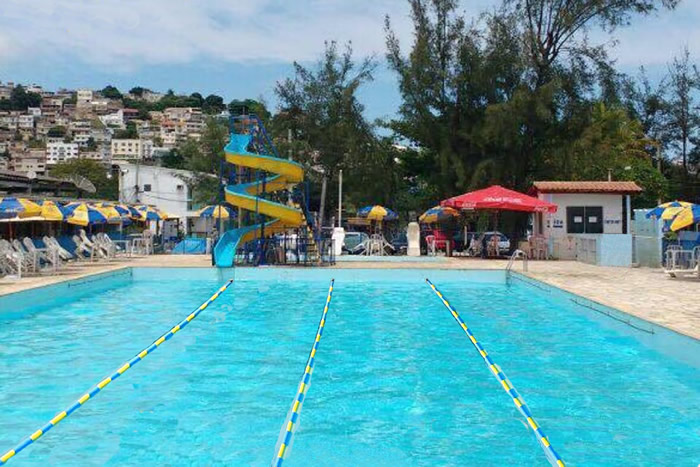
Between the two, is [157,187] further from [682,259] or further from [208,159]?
[682,259]

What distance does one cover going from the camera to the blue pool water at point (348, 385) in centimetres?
544

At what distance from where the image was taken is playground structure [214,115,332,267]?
60.0 feet

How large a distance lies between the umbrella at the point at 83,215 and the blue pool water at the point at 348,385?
538 centimetres

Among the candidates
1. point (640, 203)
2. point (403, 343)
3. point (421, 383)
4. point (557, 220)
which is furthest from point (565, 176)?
point (421, 383)

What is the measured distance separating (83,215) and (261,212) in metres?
4.88

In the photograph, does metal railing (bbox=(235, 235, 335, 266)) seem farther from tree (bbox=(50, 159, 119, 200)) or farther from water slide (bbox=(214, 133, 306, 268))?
tree (bbox=(50, 159, 119, 200))

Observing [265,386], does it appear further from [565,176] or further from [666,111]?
[666,111]

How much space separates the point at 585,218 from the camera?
2344 centimetres

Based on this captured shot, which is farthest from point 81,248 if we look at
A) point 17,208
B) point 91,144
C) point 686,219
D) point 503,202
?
point 91,144

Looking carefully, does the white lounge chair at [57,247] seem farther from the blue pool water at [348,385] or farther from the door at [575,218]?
the door at [575,218]

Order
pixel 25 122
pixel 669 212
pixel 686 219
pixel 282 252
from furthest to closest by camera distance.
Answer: pixel 25 122 < pixel 282 252 < pixel 669 212 < pixel 686 219

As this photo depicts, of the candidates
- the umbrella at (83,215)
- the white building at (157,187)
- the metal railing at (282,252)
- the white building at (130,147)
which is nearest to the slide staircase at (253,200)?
the metal railing at (282,252)

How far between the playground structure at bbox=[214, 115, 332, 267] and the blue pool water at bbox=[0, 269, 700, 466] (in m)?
5.44

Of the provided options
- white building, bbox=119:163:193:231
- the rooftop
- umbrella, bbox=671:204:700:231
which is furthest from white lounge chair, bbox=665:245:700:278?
white building, bbox=119:163:193:231
